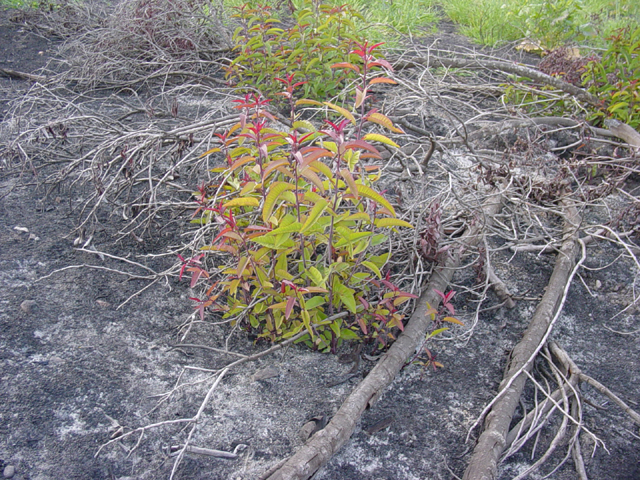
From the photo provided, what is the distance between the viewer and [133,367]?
81.5 inches

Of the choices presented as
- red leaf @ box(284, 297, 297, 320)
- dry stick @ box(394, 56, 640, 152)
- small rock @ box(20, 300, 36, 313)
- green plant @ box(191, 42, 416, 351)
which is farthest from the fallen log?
small rock @ box(20, 300, 36, 313)

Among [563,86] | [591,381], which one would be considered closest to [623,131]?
[563,86]

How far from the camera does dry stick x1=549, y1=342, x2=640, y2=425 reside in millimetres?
1904

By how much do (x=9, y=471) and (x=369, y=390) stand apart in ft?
4.23

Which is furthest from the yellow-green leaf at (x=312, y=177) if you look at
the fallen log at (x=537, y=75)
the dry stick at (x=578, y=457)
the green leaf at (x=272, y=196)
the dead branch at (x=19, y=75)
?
the dead branch at (x=19, y=75)

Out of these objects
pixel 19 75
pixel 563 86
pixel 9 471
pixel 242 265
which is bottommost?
pixel 9 471

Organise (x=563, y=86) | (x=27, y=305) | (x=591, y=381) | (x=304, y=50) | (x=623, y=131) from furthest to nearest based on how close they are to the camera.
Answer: (x=563, y=86) → (x=304, y=50) → (x=623, y=131) → (x=27, y=305) → (x=591, y=381)

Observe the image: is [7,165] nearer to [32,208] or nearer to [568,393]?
[32,208]

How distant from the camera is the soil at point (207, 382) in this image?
1776 millimetres

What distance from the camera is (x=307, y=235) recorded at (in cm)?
197

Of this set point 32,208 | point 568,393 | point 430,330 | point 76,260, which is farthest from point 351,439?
point 32,208

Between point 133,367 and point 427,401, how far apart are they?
4.09 feet

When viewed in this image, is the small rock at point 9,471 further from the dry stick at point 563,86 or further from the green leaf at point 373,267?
the dry stick at point 563,86

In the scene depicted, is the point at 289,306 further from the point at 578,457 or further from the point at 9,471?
the point at 578,457
